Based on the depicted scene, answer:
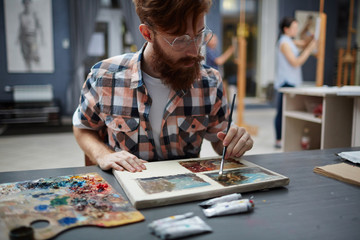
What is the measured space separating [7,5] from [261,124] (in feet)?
16.1

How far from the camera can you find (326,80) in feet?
25.6

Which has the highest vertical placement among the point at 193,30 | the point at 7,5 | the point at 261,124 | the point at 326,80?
the point at 7,5

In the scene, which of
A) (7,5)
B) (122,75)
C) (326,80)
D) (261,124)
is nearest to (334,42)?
(326,80)

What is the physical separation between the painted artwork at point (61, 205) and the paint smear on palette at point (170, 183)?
7 centimetres

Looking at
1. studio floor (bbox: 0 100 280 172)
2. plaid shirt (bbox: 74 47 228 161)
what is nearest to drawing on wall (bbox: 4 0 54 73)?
studio floor (bbox: 0 100 280 172)

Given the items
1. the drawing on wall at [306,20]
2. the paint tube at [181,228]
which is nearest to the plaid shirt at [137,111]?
the paint tube at [181,228]

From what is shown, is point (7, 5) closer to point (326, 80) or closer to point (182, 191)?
point (182, 191)

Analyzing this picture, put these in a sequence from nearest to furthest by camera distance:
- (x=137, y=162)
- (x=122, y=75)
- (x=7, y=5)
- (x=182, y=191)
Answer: (x=182, y=191)
(x=137, y=162)
(x=122, y=75)
(x=7, y=5)

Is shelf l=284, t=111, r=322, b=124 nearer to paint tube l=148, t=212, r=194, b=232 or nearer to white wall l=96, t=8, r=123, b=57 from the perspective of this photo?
paint tube l=148, t=212, r=194, b=232

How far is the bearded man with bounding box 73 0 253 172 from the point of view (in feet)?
3.67

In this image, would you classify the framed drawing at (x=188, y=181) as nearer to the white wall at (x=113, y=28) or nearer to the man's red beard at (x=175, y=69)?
the man's red beard at (x=175, y=69)

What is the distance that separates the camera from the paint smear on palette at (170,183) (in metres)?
0.72

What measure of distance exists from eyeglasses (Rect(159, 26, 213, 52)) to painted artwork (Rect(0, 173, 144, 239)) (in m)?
0.48

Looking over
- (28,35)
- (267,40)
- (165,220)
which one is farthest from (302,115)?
(267,40)
